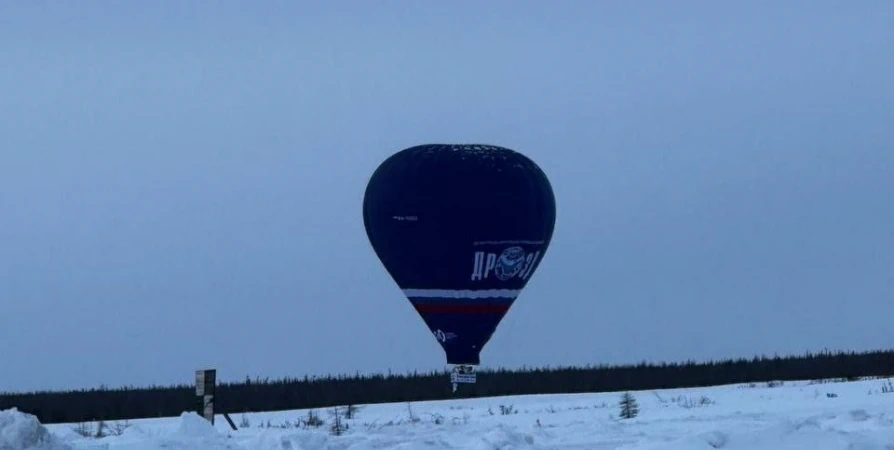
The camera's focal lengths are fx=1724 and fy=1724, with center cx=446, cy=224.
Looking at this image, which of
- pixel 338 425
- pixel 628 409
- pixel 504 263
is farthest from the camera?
pixel 504 263

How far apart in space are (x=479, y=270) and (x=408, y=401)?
2719mm

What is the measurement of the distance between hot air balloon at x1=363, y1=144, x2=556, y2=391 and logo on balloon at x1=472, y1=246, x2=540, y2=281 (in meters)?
0.02

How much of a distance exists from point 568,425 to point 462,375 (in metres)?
8.48

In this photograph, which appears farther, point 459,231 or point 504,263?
point 504,263

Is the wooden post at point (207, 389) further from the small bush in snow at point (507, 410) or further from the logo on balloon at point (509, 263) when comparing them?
the logo on balloon at point (509, 263)

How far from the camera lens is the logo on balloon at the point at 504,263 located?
29125 millimetres

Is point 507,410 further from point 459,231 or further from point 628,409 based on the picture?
point 459,231

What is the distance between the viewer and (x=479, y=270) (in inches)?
1148

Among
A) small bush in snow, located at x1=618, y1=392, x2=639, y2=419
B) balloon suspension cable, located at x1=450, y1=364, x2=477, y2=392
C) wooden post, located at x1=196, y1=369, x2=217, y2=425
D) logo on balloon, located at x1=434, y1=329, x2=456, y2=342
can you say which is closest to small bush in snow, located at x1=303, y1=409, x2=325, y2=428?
wooden post, located at x1=196, y1=369, x2=217, y2=425

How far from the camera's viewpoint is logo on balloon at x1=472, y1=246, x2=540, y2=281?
29.1 metres

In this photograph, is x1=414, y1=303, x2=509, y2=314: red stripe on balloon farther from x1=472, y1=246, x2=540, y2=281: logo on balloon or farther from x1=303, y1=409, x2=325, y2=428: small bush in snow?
x1=303, y1=409, x2=325, y2=428: small bush in snow

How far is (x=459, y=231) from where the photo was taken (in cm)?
2898

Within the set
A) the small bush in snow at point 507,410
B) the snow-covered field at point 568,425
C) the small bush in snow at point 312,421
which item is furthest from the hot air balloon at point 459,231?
the small bush in snow at point 312,421

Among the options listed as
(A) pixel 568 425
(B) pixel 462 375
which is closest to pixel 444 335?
(B) pixel 462 375
